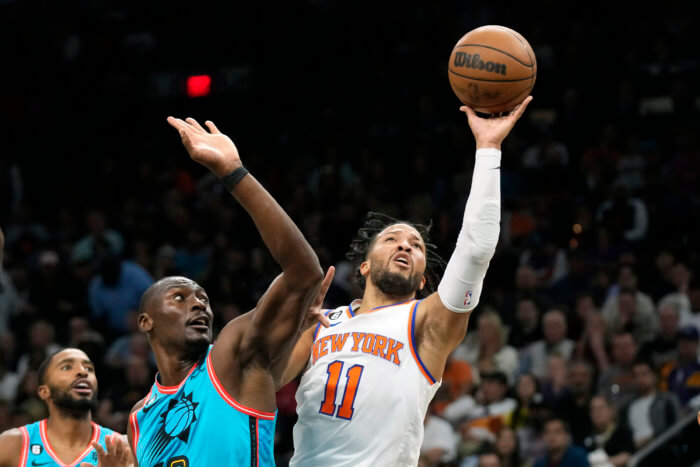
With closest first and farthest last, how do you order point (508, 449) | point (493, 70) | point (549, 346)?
point (493, 70), point (508, 449), point (549, 346)

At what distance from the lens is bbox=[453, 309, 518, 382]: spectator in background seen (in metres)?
9.03

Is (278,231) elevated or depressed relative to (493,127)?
depressed

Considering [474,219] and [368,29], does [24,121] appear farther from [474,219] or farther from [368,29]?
[474,219]

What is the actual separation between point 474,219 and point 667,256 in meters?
5.45

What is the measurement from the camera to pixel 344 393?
478cm

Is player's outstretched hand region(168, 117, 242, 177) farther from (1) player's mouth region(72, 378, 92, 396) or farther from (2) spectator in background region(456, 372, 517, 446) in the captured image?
(2) spectator in background region(456, 372, 517, 446)

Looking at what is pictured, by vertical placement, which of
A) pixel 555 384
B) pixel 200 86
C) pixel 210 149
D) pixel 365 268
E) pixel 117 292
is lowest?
pixel 555 384

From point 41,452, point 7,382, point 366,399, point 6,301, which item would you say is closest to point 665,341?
point 366,399

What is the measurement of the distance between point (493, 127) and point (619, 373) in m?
4.38

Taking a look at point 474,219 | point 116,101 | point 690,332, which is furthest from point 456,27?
point 474,219

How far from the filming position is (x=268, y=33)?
594 inches

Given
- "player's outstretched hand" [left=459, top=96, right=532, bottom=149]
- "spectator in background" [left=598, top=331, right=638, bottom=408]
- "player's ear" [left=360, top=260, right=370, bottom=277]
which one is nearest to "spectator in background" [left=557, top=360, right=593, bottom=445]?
"spectator in background" [left=598, top=331, right=638, bottom=408]

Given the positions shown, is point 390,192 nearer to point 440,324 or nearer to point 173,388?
point 440,324

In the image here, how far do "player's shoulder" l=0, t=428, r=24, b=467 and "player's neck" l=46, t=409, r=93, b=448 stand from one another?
0.17 meters
